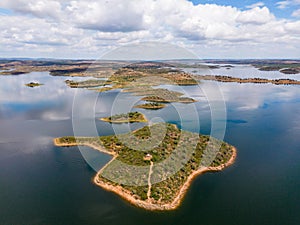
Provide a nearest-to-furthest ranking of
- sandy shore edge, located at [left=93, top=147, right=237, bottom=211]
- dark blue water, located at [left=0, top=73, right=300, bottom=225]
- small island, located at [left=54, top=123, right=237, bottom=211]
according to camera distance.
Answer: dark blue water, located at [left=0, top=73, right=300, bottom=225] → sandy shore edge, located at [left=93, top=147, right=237, bottom=211] → small island, located at [left=54, top=123, right=237, bottom=211]

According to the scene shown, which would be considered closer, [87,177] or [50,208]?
[50,208]

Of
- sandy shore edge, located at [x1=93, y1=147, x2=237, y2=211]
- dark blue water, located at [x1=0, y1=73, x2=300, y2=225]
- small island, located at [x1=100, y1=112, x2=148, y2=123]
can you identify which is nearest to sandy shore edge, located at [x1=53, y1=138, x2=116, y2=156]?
dark blue water, located at [x1=0, y1=73, x2=300, y2=225]

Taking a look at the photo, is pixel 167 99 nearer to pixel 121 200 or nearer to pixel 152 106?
pixel 152 106

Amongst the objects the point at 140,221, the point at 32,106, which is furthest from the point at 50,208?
the point at 32,106

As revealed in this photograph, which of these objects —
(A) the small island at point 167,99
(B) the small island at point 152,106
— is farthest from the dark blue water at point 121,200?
(A) the small island at point 167,99

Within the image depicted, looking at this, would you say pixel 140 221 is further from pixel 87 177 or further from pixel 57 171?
pixel 57 171

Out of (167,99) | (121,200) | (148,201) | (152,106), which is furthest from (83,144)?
(167,99)

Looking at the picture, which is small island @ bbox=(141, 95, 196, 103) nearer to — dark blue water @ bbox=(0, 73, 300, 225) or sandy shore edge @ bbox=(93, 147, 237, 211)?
dark blue water @ bbox=(0, 73, 300, 225)
